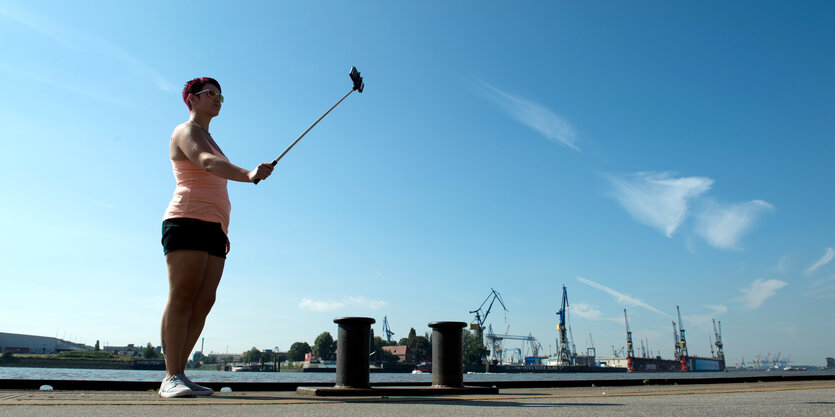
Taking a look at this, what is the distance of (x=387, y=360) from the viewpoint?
109m

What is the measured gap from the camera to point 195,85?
3502 mm

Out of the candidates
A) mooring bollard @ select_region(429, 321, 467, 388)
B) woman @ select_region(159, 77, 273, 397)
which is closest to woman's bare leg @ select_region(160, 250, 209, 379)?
woman @ select_region(159, 77, 273, 397)

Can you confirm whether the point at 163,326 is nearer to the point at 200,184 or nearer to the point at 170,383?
the point at 170,383

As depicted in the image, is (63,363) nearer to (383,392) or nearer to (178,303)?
(383,392)

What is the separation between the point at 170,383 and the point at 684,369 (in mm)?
159910

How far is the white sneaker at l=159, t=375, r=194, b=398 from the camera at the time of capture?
2.68 meters

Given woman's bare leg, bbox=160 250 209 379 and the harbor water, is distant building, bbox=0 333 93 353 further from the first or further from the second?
woman's bare leg, bbox=160 250 209 379

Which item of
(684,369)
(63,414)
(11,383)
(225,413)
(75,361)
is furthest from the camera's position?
(684,369)

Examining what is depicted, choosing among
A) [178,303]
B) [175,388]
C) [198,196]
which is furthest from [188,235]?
[175,388]

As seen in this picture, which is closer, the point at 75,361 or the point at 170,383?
the point at 170,383

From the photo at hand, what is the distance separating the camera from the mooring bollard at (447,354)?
4.30 m

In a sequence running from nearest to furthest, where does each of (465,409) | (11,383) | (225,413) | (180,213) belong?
(225,413), (465,409), (180,213), (11,383)

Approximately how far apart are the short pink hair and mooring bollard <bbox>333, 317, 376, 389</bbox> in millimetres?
2030

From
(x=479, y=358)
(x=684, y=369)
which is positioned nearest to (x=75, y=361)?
(x=479, y=358)
